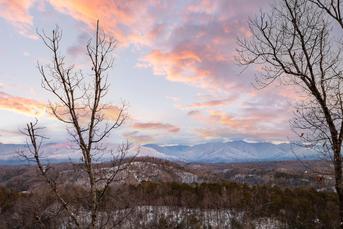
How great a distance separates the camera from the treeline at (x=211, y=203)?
76375 mm

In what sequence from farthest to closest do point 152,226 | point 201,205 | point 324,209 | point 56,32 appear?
1. point 201,205
2. point 152,226
3. point 324,209
4. point 56,32

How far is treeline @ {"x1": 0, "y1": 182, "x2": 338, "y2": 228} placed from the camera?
76375 mm

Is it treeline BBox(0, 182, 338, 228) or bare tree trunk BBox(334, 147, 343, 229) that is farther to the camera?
treeline BBox(0, 182, 338, 228)

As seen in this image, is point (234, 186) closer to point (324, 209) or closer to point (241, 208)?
point (241, 208)

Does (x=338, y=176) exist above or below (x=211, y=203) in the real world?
above

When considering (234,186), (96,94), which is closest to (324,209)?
(234,186)

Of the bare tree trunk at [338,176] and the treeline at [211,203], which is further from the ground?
the bare tree trunk at [338,176]

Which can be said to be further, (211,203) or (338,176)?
(211,203)

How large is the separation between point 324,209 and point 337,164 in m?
75.5

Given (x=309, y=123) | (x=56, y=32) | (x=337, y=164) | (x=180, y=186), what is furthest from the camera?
(x=180, y=186)

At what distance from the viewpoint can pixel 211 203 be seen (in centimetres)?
10038

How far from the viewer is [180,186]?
10988 centimetres

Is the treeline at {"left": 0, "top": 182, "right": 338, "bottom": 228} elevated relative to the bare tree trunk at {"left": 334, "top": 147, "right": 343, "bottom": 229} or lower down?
lower down

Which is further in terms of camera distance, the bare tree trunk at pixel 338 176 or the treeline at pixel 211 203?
the treeline at pixel 211 203
